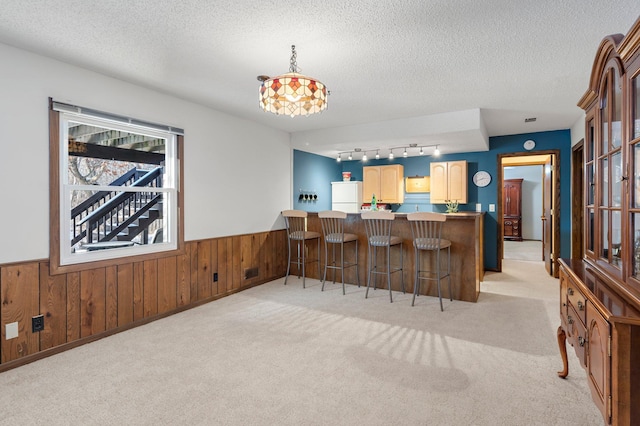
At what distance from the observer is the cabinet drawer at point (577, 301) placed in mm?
1687

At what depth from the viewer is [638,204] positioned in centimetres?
147

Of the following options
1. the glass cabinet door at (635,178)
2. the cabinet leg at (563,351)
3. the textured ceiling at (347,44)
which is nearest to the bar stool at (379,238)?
the textured ceiling at (347,44)

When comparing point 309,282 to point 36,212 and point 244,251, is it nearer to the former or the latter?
point 244,251

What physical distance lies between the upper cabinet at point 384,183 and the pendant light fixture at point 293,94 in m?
4.47

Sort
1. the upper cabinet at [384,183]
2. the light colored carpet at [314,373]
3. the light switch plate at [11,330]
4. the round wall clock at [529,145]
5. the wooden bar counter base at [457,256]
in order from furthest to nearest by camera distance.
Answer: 1. the upper cabinet at [384,183]
2. the round wall clock at [529,145]
3. the wooden bar counter base at [457,256]
4. the light switch plate at [11,330]
5. the light colored carpet at [314,373]

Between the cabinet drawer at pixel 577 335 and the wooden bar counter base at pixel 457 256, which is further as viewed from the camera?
the wooden bar counter base at pixel 457 256

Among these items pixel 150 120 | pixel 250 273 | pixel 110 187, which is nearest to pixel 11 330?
pixel 110 187

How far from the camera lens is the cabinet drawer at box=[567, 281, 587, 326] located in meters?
1.69

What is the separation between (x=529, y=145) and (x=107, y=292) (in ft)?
20.2

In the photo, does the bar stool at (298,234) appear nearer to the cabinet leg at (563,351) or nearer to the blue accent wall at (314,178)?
the blue accent wall at (314,178)

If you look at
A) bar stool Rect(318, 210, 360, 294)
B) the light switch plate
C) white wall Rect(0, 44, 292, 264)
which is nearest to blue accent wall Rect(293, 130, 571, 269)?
white wall Rect(0, 44, 292, 264)

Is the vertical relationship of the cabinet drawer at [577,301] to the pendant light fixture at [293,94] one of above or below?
below

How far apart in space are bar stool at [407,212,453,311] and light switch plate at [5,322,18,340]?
11.7ft

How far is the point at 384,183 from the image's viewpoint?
677 cm
